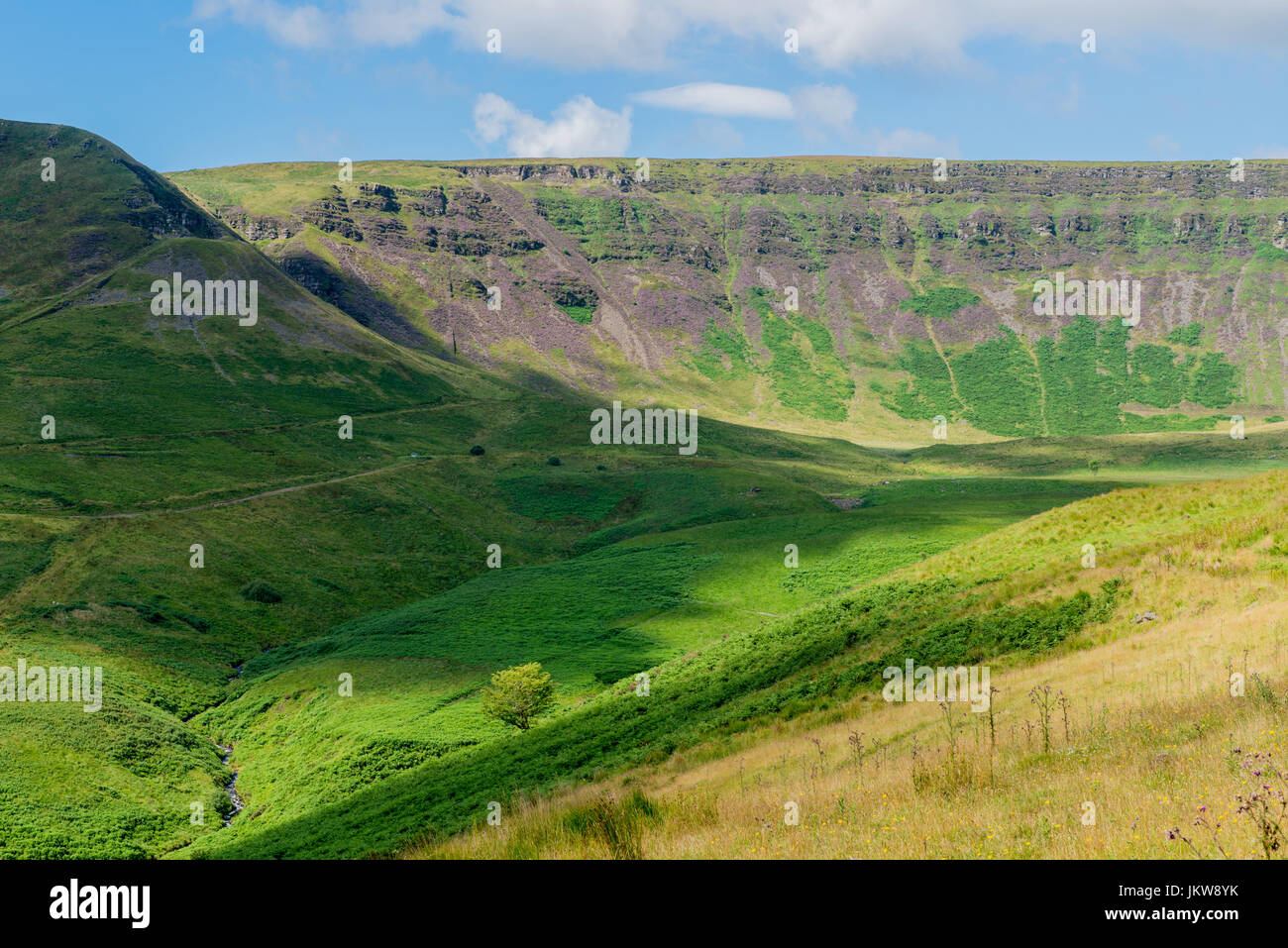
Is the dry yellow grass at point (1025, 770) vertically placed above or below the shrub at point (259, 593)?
above

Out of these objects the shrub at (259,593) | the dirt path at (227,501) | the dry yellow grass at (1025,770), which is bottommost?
the shrub at (259,593)

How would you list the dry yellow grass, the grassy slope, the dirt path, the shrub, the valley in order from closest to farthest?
the dry yellow grass → the valley → the grassy slope → the shrub → the dirt path

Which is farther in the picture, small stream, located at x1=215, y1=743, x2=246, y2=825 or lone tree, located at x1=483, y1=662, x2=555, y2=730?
lone tree, located at x1=483, y1=662, x2=555, y2=730

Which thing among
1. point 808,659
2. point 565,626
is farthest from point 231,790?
point 808,659

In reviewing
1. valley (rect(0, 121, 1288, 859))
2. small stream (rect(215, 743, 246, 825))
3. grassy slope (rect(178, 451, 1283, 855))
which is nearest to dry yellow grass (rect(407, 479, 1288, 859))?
valley (rect(0, 121, 1288, 859))

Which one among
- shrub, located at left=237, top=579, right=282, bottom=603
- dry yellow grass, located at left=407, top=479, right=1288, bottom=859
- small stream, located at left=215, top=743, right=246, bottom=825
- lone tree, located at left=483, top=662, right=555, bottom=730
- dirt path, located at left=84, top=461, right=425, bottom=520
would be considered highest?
dirt path, located at left=84, top=461, right=425, bottom=520

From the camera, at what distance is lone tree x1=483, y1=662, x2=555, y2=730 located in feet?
140

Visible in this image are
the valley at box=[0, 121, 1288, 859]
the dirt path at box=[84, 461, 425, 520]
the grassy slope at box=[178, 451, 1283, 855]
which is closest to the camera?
the valley at box=[0, 121, 1288, 859]

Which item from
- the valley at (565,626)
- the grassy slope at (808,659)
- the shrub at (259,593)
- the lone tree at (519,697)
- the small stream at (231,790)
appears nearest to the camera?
the valley at (565,626)

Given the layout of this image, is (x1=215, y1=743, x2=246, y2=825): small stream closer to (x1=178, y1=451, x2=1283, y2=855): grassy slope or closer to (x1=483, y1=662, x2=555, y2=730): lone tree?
(x1=178, y1=451, x2=1283, y2=855): grassy slope

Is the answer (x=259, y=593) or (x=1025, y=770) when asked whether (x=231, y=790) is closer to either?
(x=259, y=593)

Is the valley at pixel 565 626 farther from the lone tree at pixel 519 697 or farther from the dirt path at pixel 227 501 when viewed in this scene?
the lone tree at pixel 519 697

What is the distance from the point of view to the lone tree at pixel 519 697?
42.7 m

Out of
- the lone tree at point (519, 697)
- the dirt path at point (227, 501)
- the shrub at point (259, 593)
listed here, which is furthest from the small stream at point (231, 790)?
the dirt path at point (227, 501)
